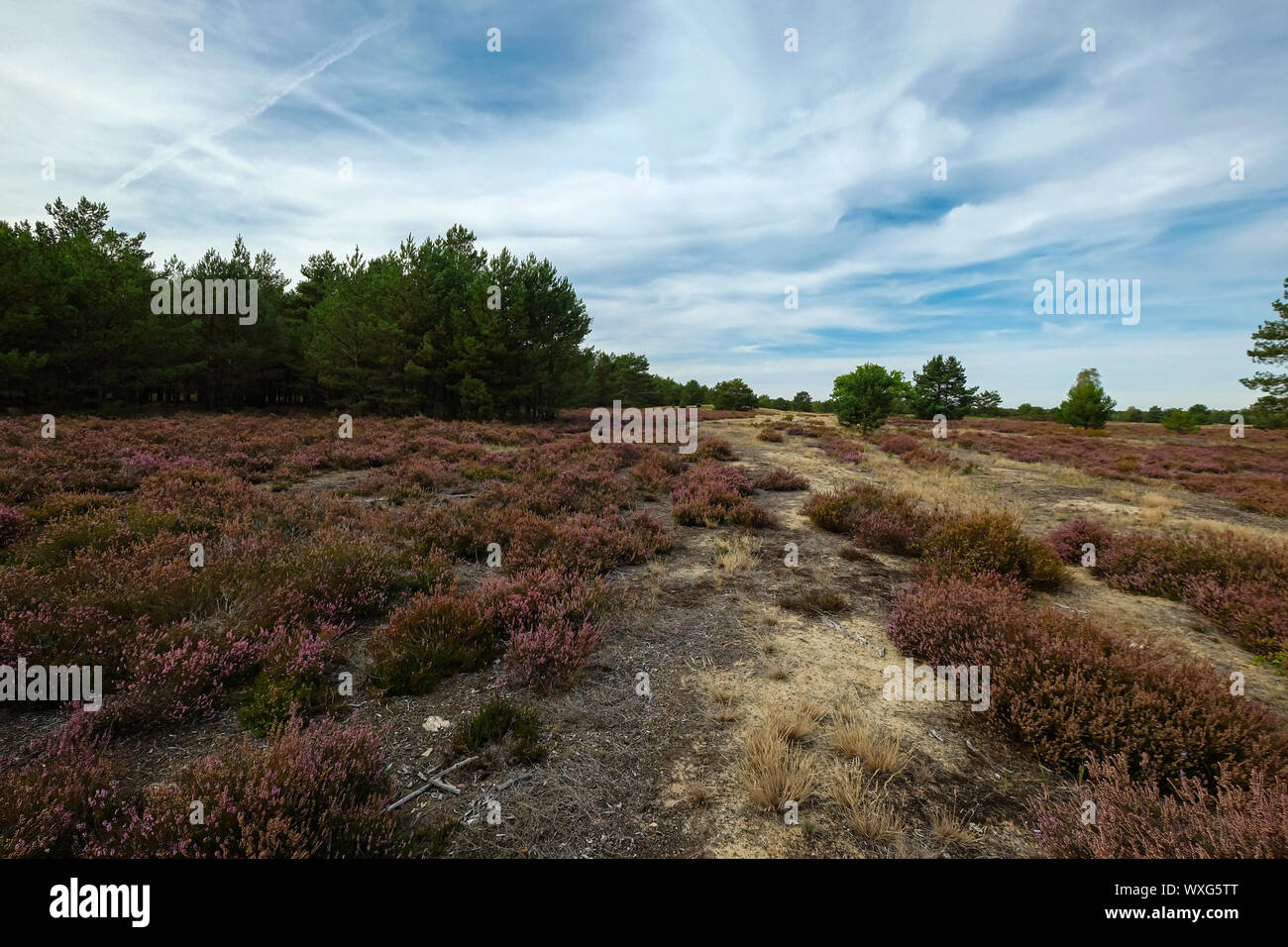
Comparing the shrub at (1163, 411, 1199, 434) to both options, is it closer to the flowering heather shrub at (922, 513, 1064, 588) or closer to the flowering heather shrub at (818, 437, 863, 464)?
the flowering heather shrub at (818, 437, 863, 464)

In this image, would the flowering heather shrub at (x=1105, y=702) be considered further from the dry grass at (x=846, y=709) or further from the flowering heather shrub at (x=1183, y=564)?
the flowering heather shrub at (x=1183, y=564)

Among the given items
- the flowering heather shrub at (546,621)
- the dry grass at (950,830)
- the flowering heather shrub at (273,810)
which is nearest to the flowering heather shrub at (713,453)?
the flowering heather shrub at (546,621)

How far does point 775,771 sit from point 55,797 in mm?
4010

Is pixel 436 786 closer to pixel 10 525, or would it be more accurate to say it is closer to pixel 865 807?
pixel 865 807

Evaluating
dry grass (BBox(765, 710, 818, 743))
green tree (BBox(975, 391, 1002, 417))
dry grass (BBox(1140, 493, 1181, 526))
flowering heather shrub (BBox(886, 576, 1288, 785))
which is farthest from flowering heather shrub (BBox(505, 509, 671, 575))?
green tree (BBox(975, 391, 1002, 417))

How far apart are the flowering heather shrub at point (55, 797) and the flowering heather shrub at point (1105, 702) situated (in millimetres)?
5930

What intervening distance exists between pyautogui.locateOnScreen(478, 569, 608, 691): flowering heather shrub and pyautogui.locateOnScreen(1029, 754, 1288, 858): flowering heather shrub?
140 inches

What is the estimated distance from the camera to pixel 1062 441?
29672mm

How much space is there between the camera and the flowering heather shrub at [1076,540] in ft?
27.0

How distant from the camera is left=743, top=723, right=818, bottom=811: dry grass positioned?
2.95 meters

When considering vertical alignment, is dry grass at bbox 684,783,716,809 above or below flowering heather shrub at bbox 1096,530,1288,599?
below

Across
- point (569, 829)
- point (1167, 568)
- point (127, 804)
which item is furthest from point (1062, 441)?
point (127, 804)
